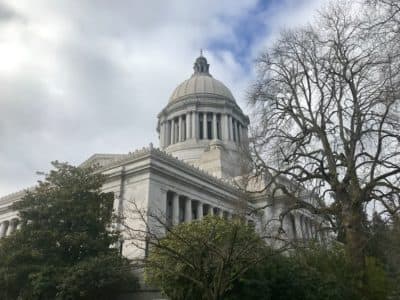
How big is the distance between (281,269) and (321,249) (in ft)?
11.4

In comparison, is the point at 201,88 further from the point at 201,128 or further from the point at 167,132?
the point at 167,132

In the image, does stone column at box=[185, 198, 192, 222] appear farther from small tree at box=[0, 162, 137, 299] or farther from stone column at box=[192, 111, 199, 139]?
stone column at box=[192, 111, 199, 139]

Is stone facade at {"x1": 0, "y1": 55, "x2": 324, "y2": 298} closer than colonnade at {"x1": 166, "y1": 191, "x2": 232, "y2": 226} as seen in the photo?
→ Yes

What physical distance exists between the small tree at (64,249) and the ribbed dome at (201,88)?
132ft

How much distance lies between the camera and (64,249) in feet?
73.4

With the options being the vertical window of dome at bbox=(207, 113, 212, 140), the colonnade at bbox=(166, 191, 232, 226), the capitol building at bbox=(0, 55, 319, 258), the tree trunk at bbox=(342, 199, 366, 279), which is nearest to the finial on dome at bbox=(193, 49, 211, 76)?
the capitol building at bbox=(0, 55, 319, 258)

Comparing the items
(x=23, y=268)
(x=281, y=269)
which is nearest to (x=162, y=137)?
(x=23, y=268)

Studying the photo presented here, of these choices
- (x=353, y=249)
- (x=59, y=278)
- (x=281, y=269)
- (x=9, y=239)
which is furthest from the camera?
(x=9, y=239)

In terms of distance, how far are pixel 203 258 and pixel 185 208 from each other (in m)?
21.6

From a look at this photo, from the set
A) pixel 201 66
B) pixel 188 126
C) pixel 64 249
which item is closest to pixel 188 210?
pixel 64 249

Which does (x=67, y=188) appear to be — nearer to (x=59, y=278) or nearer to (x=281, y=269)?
(x=59, y=278)

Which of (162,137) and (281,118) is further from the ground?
(162,137)

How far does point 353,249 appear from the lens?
1544 centimetres

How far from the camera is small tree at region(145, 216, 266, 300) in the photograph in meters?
11.5
